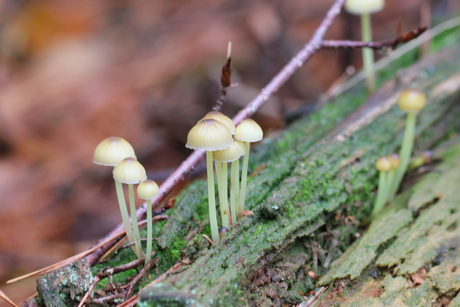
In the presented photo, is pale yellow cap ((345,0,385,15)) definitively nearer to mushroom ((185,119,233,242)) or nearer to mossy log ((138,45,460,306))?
mossy log ((138,45,460,306))

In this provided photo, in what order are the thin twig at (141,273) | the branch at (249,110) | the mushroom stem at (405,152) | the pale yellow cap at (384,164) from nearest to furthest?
1. the thin twig at (141,273)
2. the branch at (249,110)
3. the pale yellow cap at (384,164)
4. the mushroom stem at (405,152)

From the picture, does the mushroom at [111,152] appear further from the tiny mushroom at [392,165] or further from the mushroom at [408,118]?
the mushroom at [408,118]

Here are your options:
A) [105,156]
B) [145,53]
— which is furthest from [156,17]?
[105,156]

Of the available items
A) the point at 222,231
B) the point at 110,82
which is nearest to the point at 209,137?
the point at 222,231

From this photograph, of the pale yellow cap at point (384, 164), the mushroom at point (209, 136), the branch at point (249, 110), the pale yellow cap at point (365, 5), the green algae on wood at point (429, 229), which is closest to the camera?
the mushroom at point (209, 136)

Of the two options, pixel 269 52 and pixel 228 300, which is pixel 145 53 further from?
pixel 228 300

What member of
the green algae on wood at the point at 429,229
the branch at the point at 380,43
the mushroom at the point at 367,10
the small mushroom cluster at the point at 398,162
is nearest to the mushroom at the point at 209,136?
the green algae on wood at the point at 429,229

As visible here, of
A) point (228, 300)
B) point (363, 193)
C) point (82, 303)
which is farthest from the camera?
point (363, 193)
